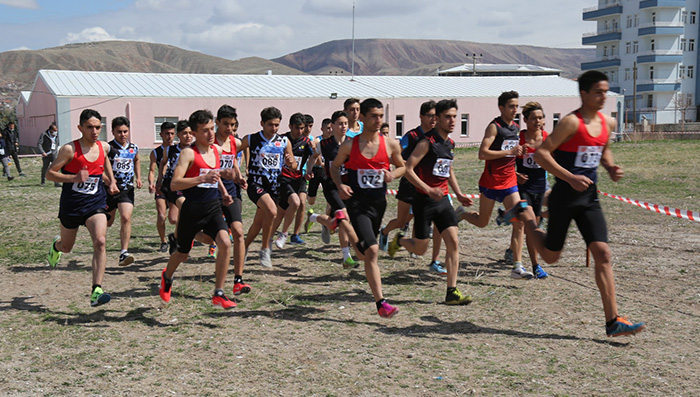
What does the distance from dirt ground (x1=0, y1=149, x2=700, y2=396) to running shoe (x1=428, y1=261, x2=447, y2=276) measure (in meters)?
0.12

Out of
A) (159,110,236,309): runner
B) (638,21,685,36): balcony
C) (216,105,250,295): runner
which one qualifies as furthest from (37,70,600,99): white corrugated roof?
(159,110,236,309): runner

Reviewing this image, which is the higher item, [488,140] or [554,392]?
[488,140]

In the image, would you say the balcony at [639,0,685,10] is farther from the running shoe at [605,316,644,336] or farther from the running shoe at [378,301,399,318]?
the running shoe at [378,301,399,318]

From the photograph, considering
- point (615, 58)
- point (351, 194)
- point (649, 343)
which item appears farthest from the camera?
point (615, 58)

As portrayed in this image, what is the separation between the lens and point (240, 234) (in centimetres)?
711

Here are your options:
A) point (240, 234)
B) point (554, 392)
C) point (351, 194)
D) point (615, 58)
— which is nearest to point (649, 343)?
point (554, 392)

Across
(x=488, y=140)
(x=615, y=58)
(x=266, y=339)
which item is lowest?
(x=266, y=339)

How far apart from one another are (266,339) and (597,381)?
2.80 metres

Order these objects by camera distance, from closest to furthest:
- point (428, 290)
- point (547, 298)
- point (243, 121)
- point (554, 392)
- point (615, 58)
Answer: point (554, 392) → point (547, 298) → point (428, 290) → point (243, 121) → point (615, 58)

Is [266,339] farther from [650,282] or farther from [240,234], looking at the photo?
[650,282]

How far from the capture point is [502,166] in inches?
314

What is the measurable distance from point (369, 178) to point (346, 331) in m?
1.57

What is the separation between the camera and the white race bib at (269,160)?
8805 mm

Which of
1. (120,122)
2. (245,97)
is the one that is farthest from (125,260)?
(245,97)
